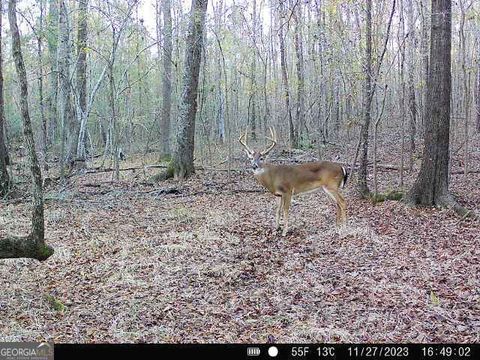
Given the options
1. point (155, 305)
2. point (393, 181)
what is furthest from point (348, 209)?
point (155, 305)

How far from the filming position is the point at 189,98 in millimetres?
14117

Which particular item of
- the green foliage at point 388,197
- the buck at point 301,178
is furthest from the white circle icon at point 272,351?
the green foliage at point 388,197

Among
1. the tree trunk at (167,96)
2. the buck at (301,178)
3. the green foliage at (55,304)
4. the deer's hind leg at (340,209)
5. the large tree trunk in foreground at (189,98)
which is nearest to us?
the green foliage at (55,304)

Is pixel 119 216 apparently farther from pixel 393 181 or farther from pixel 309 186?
pixel 393 181

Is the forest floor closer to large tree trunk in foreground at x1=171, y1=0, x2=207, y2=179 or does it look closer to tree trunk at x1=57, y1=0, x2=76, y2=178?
tree trunk at x1=57, y1=0, x2=76, y2=178

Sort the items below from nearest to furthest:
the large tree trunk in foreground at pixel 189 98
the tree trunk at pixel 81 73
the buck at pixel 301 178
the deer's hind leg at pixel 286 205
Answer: the deer's hind leg at pixel 286 205
the buck at pixel 301 178
the large tree trunk in foreground at pixel 189 98
the tree trunk at pixel 81 73

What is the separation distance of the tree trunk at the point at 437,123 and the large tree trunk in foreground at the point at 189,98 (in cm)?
663

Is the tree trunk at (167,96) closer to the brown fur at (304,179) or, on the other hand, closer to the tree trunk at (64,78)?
the tree trunk at (64,78)

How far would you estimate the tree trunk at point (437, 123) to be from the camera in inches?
357

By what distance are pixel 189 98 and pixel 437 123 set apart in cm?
709

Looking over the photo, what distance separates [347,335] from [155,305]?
6.78ft

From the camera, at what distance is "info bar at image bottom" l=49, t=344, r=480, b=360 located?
3.67 meters

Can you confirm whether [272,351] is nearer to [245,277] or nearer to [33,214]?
[245,277]

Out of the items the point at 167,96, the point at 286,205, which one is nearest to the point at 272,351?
the point at 286,205
